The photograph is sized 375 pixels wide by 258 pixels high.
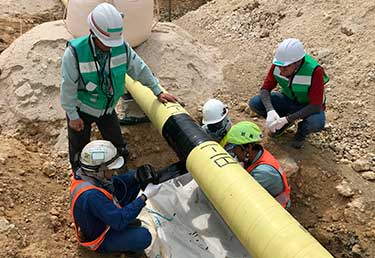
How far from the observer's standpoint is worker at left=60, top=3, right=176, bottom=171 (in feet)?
11.8

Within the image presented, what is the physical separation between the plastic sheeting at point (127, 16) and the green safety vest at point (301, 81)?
200cm

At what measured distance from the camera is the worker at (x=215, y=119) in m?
4.32

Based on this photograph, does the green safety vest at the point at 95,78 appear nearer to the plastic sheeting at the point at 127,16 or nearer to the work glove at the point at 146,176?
the work glove at the point at 146,176

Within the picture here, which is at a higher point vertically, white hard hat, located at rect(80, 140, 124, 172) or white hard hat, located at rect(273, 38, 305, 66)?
white hard hat, located at rect(273, 38, 305, 66)

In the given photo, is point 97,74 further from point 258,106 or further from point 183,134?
point 258,106

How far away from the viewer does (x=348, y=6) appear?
6.38 m

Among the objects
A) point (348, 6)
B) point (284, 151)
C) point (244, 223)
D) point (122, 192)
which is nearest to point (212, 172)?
point (244, 223)

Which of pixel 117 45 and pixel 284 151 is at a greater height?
pixel 117 45

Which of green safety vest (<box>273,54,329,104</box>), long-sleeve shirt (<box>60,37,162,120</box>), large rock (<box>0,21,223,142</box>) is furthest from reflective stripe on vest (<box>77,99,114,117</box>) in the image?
green safety vest (<box>273,54,329,104</box>)

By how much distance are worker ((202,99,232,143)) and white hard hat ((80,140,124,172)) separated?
1.31 metres

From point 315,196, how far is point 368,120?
50.7 inches

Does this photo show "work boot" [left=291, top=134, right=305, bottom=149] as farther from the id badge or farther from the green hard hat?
the id badge

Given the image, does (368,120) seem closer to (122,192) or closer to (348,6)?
(348,6)

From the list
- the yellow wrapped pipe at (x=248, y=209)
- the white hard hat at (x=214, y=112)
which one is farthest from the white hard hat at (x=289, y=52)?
the yellow wrapped pipe at (x=248, y=209)
